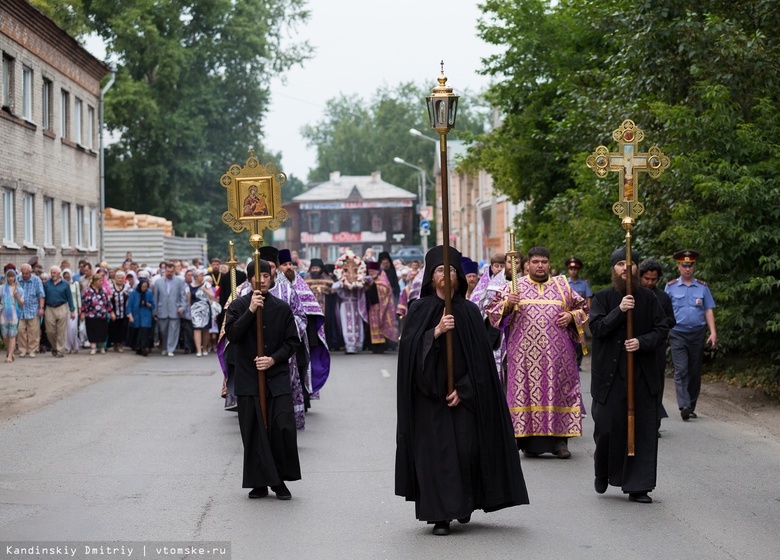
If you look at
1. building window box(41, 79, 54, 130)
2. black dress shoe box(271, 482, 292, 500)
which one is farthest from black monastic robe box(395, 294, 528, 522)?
building window box(41, 79, 54, 130)

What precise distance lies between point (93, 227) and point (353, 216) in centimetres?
8049

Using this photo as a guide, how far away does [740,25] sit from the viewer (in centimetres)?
1662

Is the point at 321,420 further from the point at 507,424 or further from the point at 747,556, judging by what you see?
the point at 747,556

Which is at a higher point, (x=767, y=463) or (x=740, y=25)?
(x=740, y=25)

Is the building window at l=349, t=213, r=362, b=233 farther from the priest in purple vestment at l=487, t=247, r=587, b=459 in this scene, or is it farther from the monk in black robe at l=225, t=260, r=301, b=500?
the monk in black robe at l=225, t=260, r=301, b=500

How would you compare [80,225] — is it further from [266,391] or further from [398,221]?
[398,221]

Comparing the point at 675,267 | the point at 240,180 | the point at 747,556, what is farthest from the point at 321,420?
the point at 747,556

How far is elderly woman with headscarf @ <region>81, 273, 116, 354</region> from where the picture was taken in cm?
2388

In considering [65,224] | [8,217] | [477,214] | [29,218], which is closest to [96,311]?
[8,217]

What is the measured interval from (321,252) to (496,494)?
363 ft

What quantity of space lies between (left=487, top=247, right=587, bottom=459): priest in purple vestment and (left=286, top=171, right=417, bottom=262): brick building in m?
102

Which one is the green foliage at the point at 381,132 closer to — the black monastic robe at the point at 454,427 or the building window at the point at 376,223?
the building window at the point at 376,223

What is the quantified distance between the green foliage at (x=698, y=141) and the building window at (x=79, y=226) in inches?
649

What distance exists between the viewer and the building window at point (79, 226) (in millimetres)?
35781
